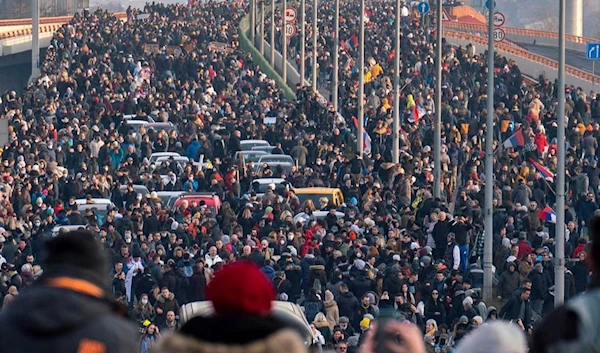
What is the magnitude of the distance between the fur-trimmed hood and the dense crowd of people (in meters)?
6.76

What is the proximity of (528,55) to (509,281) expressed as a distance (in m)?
41.6

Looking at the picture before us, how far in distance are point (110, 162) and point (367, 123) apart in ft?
29.8

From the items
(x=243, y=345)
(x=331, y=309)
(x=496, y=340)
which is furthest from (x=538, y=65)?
(x=243, y=345)

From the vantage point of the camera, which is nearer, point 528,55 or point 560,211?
point 560,211

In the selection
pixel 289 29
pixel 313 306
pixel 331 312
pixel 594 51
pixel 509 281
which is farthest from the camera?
pixel 289 29

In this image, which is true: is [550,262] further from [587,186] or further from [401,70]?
[401,70]

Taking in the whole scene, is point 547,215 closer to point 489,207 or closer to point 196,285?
point 489,207

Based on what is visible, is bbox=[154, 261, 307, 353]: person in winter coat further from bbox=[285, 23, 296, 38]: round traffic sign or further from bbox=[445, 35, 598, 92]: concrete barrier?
bbox=[285, 23, 296, 38]: round traffic sign

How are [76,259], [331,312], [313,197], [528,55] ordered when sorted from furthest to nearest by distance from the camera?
[528,55] → [313,197] → [331,312] → [76,259]

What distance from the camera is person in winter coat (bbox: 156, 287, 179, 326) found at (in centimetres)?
2361

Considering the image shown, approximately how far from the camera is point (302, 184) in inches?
1400

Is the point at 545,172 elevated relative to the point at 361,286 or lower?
elevated

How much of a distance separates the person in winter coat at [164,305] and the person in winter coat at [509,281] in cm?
448

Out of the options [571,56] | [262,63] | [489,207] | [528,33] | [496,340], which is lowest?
[528,33]
